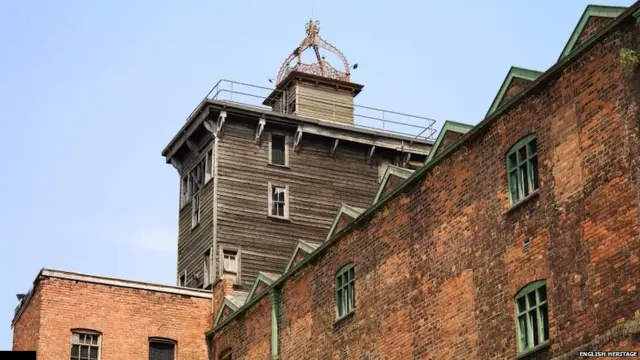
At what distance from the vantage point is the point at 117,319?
A: 38438 mm

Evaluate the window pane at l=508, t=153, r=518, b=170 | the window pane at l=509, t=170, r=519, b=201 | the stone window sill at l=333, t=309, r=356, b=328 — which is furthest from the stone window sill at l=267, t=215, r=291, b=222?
the window pane at l=509, t=170, r=519, b=201

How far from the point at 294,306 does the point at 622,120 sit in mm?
14431

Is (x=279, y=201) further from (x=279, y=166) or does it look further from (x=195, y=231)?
(x=195, y=231)

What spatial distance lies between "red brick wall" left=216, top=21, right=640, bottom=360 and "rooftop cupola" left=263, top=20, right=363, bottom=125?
627 inches

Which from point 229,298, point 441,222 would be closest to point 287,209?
point 229,298

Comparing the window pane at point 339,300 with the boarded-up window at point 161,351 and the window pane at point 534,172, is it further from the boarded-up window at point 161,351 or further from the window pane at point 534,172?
the boarded-up window at point 161,351

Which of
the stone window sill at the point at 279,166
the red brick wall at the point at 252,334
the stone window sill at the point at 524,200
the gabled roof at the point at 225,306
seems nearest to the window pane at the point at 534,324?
the stone window sill at the point at 524,200

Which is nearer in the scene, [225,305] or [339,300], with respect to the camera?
[339,300]

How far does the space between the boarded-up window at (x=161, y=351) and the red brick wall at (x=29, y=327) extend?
3.93m

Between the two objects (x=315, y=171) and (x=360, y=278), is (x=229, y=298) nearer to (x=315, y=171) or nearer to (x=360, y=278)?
(x=315, y=171)

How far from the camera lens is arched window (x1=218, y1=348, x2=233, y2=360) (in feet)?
121

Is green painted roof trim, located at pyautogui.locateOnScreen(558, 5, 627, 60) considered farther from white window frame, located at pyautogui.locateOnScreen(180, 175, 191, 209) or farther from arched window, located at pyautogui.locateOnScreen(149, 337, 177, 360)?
white window frame, located at pyautogui.locateOnScreen(180, 175, 191, 209)

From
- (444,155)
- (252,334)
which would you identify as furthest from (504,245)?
(252,334)

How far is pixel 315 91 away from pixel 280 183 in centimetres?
527
